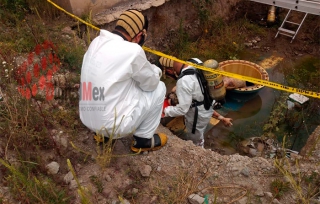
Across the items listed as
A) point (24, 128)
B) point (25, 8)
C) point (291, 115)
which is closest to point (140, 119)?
point (24, 128)

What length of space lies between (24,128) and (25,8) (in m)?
2.85

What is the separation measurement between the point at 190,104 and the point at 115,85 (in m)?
1.39

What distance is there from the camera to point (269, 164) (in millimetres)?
3131

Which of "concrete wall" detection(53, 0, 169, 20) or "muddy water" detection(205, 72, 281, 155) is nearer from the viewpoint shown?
"muddy water" detection(205, 72, 281, 155)

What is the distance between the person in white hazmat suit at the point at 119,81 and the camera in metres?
2.58

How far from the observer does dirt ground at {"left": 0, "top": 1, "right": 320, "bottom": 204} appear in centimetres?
268

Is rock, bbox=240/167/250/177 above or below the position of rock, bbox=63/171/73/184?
below

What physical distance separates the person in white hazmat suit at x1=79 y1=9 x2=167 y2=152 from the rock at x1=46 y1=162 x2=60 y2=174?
483 mm

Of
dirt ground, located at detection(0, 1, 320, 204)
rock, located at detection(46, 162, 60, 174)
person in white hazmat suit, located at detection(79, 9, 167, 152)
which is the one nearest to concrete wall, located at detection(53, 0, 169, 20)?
person in white hazmat suit, located at detection(79, 9, 167, 152)

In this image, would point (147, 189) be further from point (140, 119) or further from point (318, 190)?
point (318, 190)

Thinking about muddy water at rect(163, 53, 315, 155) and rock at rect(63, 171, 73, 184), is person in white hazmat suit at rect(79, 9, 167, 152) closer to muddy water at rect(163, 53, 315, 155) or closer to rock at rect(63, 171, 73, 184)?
rock at rect(63, 171, 73, 184)

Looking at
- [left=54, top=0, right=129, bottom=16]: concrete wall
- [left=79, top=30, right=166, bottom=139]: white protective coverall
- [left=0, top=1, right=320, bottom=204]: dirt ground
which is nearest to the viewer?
[left=79, top=30, right=166, bottom=139]: white protective coverall

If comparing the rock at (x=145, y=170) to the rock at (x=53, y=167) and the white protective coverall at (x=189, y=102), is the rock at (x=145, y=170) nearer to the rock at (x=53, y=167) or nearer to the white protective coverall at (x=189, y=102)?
the rock at (x=53, y=167)

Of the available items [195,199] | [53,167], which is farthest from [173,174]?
[53,167]
